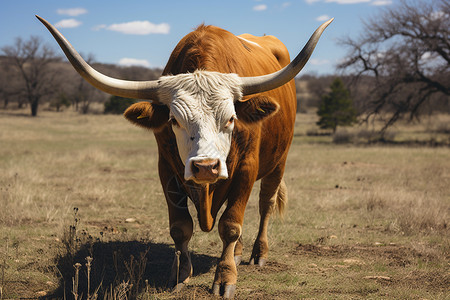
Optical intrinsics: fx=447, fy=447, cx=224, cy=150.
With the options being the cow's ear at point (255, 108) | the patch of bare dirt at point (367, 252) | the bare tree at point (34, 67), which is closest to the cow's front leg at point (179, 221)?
the cow's ear at point (255, 108)

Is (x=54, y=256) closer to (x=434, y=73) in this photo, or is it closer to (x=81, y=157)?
(x=81, y=157)

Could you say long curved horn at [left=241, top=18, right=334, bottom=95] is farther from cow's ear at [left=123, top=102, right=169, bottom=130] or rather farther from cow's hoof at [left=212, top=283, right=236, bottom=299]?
cow's hoof at [left=212, top=283, right=236, bottom=299]

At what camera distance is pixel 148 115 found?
353cm

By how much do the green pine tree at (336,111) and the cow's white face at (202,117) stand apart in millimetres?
25869

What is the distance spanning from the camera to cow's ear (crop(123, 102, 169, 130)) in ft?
11.5

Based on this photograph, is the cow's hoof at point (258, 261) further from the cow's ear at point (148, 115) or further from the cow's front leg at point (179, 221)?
the cow's ear at point (148, 115)

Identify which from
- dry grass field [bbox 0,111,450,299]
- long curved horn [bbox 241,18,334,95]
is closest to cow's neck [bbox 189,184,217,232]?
dry grass field [bbox 0,111,450,299]

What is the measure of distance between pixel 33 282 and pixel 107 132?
81.2 ft

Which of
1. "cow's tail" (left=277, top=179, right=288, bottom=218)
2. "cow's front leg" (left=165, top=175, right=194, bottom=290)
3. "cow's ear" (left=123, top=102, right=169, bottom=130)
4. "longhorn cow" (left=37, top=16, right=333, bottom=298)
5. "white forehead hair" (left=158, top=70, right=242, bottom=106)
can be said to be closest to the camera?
"longhorn cow" (left=37, top=16, right=333, bottom=298)

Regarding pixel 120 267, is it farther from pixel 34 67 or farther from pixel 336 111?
pixel 34 67

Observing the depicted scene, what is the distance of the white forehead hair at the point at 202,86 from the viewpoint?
332 centimetres

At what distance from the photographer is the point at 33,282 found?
4.09m

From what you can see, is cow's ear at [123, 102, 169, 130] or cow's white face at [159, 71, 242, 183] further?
cow's ear at [123, 102, 169, 130]

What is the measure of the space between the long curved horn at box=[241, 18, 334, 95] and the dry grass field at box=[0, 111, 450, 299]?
170cm
